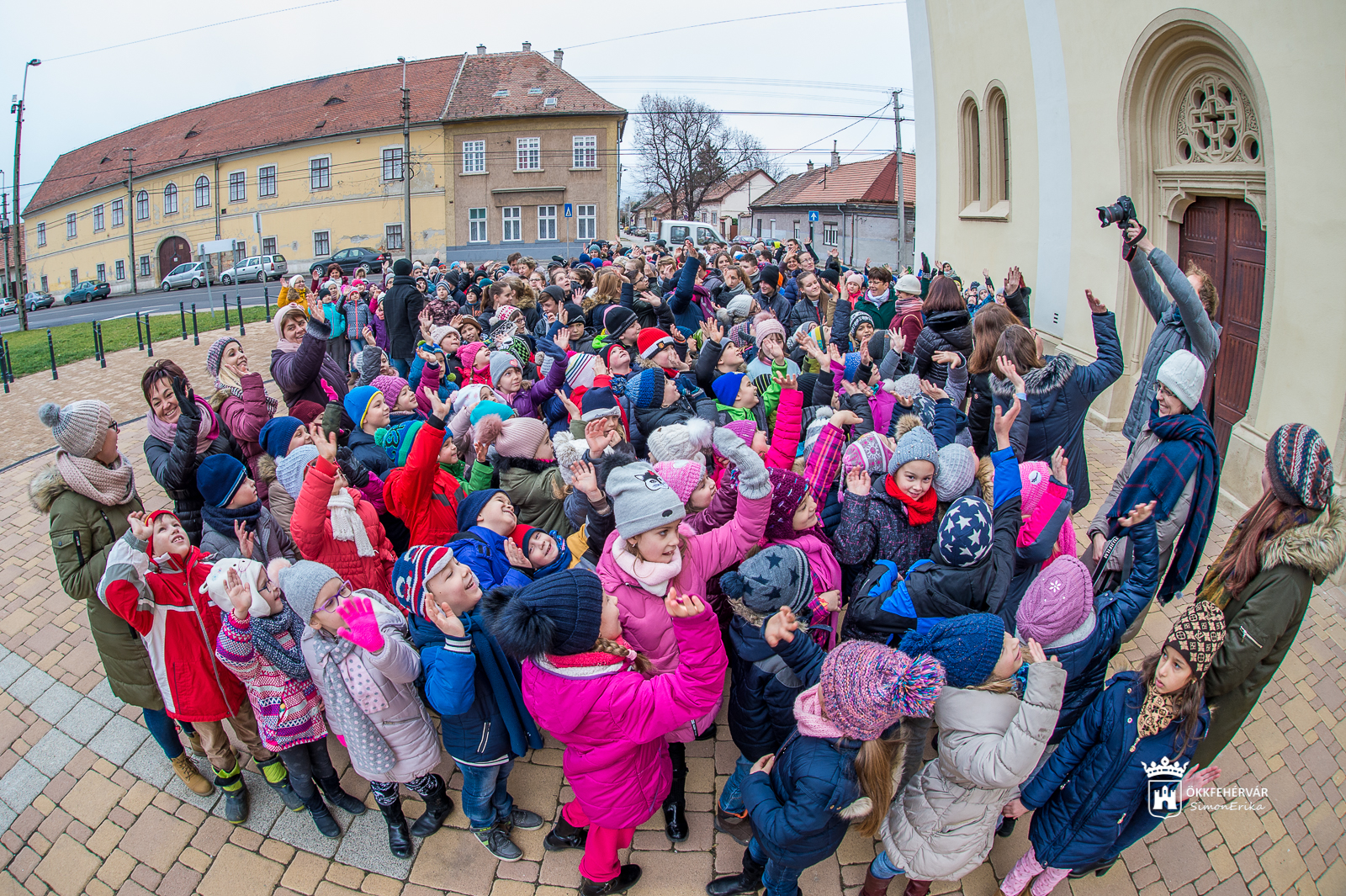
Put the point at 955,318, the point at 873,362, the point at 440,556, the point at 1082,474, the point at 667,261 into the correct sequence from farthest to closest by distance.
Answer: the point at 667,261 < the point at 873,362 < the point at 955,318 < the point at 1082,474 < the point at 440,556

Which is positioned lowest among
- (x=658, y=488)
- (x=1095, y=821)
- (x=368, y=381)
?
(x=1095, y=821)

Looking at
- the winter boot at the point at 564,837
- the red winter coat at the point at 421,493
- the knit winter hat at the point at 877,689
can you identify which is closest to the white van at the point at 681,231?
the red winter coat at the point at 421,493

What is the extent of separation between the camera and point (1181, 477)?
366cm

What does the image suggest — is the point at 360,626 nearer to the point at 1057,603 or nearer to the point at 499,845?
the point at 499,845

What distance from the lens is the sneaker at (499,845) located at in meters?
3.28

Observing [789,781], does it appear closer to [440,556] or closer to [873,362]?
[440,556]

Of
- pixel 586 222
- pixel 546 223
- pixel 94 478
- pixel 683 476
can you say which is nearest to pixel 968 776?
pixel 683 476

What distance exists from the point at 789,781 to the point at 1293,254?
613 centimetres

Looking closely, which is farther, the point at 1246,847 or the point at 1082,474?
the point at 1082,474

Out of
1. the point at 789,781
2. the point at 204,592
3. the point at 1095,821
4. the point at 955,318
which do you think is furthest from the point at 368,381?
the point at 1095,821

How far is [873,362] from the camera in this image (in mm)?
6309

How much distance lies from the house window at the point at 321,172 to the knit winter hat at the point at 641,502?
137 feet

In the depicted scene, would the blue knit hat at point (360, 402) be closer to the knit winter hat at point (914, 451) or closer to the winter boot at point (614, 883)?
the winter boot at point (614, 883)

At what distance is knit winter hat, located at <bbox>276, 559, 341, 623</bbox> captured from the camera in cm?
278
